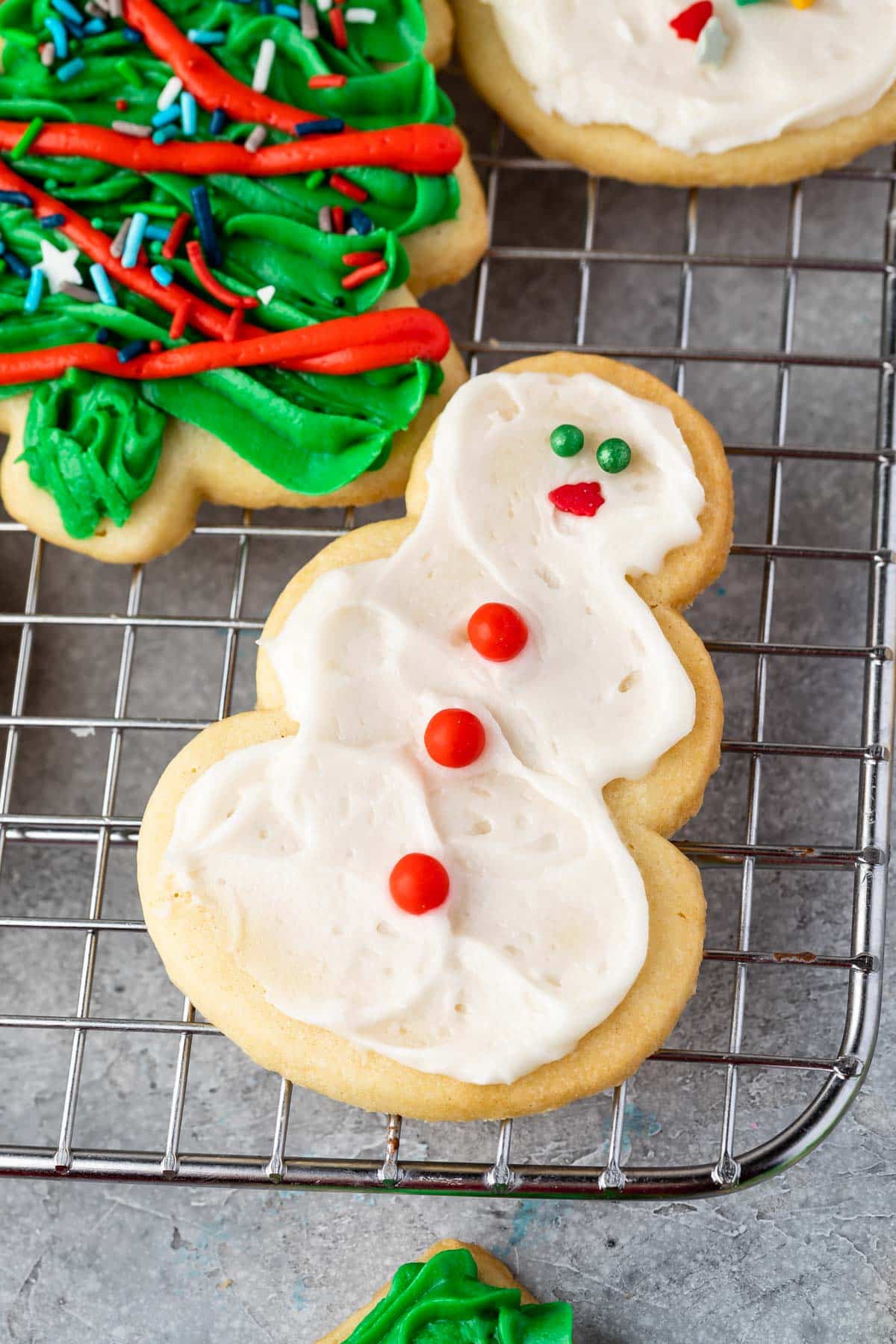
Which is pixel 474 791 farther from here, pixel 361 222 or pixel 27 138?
pixel 27 138

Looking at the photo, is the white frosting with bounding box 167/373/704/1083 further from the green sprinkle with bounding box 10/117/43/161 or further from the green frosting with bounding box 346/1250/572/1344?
the green sprinkle with bounding box 10/117/43/161

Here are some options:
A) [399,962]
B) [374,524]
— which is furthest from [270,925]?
[374,524]

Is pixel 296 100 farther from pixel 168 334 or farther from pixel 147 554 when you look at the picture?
pixel 147 554

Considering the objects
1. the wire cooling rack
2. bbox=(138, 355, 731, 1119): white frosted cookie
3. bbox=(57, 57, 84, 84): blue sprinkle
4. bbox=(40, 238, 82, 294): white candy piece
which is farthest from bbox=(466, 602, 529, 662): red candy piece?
bbox=(57, 57, 84, 84): blue sprinkle

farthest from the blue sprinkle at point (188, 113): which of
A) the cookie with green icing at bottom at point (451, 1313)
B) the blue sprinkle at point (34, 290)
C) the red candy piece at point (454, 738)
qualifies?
the cookie with green icing at bottom at point (451, 1313)

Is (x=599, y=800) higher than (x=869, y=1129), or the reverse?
(x=599, y=800)

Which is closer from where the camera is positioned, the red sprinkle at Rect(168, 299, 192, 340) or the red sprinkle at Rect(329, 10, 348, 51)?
the red sprinkle at Rect(168, 299, 192, 340)

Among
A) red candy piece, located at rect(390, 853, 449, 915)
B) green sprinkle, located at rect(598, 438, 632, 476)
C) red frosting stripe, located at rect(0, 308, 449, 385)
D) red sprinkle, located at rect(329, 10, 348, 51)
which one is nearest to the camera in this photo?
red candy piece, located at rect(390, 853, 449, 915)
